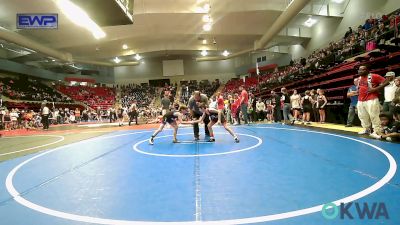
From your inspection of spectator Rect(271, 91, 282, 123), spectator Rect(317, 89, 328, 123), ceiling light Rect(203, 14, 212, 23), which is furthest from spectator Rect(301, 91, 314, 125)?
ceiling light Rect(203, 14, 212, 23)

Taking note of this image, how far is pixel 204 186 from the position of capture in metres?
3.54

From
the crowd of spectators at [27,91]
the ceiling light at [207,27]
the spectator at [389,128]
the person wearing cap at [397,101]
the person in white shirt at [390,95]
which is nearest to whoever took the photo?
the spectator at [389,128]

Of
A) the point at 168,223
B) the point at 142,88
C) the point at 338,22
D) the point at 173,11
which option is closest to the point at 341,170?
the point at 168,223

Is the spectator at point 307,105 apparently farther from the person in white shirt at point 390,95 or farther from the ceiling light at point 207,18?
the ceiling light at point 207,18

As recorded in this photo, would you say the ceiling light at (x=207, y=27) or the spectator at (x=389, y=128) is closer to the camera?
the spectator at (x=389, y=128)

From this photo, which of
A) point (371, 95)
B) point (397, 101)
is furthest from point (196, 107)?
point (397, 101)

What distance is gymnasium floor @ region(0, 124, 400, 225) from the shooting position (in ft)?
8.70

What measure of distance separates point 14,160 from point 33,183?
8.99 feet

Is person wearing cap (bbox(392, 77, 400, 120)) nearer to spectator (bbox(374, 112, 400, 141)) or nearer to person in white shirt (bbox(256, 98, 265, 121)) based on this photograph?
spectator (bbox(374, 112, 400, 141))

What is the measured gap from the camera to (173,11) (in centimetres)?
2109

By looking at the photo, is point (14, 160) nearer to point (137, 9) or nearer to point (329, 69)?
point (329, 69)

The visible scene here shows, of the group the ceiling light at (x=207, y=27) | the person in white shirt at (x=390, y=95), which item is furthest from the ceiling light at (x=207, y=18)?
the person in white shirt at (x=390, y=95)

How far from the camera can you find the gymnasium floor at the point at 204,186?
265cm

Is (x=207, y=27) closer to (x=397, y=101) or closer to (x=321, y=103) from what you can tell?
(x=321, y=103)
